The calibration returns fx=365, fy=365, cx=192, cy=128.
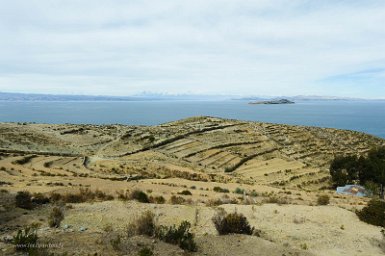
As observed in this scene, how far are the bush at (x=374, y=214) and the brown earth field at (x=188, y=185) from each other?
50 cm

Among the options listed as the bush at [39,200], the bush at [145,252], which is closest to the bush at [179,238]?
the bush at [145,252]

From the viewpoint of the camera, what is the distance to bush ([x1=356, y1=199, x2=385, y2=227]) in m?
17.1

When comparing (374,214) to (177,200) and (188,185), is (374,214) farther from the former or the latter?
(188,185)

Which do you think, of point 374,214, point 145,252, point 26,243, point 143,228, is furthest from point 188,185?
point 26,243

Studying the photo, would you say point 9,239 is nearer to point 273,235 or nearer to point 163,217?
point 163,217

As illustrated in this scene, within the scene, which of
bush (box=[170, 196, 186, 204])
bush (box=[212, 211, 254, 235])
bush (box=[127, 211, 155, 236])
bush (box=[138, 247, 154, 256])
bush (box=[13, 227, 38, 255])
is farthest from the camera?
bush (box=[170, 196, 186, 204])

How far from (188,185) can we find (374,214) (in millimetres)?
15696

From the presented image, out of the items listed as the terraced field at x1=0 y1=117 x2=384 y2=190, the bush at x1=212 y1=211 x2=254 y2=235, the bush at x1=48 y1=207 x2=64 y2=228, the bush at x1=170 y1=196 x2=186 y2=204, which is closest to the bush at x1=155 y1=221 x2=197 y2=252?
the bush at x1=212 y1=211 x2=254 y2=235

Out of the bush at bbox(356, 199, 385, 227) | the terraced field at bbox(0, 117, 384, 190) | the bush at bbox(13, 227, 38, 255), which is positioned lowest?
the terraced field at bbox(0, 117, 384, 190)

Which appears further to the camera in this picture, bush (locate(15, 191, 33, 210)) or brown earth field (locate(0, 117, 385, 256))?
bush (locate(15, 191, 33, 210))

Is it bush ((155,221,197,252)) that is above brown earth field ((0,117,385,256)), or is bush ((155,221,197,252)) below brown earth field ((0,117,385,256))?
above

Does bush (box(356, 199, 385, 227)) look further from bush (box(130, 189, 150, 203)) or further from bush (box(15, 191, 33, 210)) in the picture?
bush (box(15, 191, 33, 210))

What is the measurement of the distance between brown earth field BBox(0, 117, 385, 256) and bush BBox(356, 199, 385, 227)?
497mm

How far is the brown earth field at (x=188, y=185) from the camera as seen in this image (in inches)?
518
